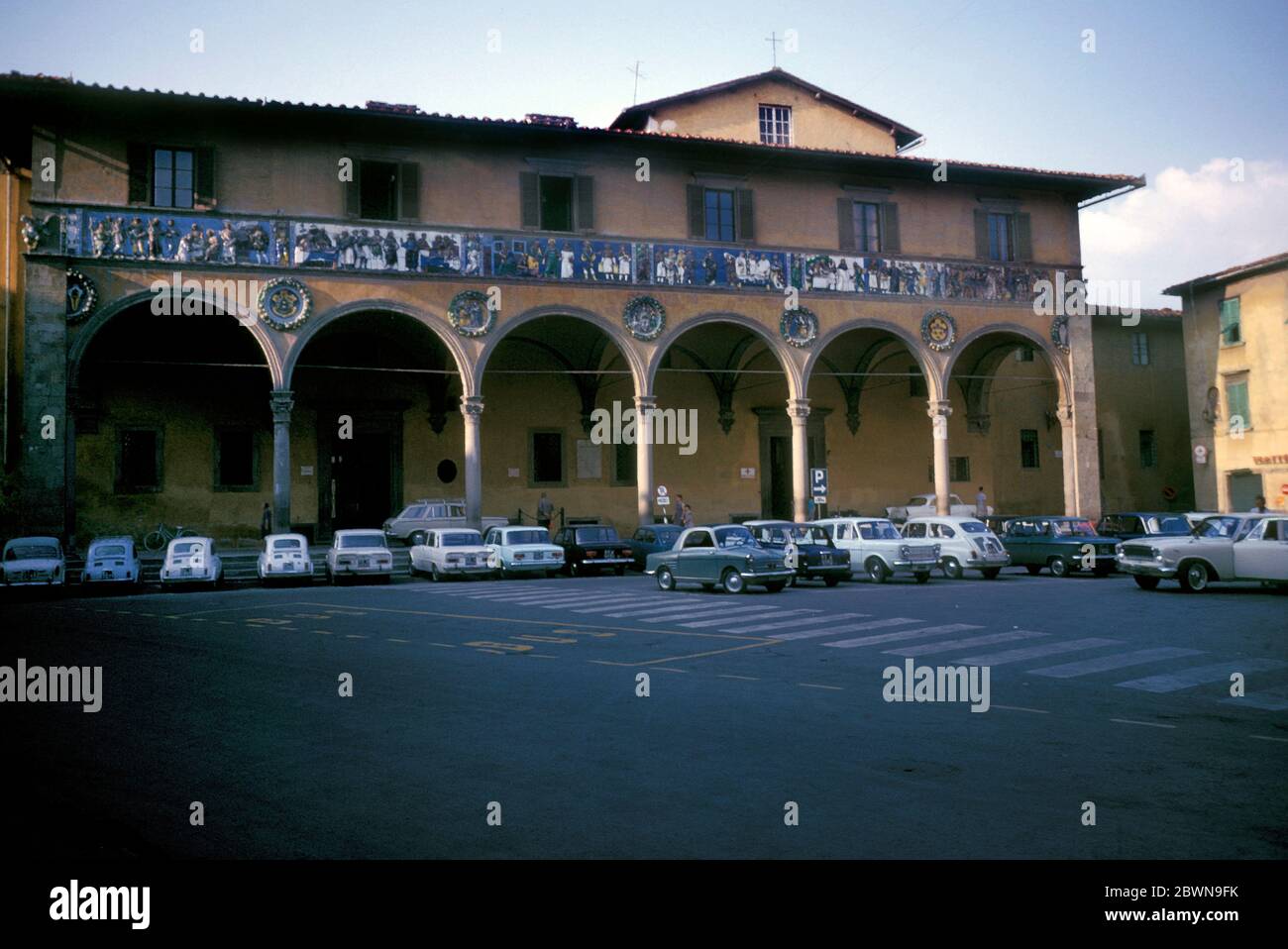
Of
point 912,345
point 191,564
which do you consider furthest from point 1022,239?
point 191,564

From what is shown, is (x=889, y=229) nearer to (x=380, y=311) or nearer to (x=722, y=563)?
(x=380, y=311)

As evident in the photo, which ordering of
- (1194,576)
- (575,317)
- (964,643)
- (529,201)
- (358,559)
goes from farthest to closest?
(575,317) < (529,201) < (358,559) < (1194,576) < (964,643)

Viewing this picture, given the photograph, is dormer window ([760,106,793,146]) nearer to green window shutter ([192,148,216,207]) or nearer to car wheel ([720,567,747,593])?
green window shutter ([192,148,216,207])

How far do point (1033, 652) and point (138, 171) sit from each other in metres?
23.1

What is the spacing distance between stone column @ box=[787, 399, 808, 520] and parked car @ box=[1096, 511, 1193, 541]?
7874mm

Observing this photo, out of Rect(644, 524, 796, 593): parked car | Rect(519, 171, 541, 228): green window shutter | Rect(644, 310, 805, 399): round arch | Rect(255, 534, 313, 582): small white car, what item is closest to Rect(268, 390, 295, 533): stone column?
Rect(255, 534, 313, 582): small white car

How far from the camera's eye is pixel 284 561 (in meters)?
22.5

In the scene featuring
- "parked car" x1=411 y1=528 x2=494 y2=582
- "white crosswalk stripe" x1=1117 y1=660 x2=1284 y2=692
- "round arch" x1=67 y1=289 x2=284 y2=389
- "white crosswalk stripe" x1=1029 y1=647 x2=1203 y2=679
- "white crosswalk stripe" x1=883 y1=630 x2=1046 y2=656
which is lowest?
"white crosswalk stripe" x1=1117 y1=660 x2=1284 y2=692

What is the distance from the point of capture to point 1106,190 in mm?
32156

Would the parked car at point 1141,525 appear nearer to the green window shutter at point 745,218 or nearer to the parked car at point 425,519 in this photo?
the green window shutter at point 745,218

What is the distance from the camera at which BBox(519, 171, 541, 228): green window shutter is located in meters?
26.8

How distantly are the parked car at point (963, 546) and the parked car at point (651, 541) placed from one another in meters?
5.67

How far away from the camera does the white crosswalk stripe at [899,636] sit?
37.8 feet
